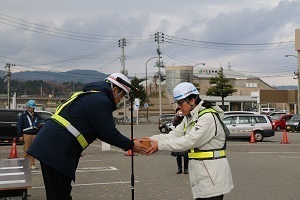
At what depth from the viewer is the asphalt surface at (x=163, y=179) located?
29.6ft

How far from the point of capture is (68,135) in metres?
4.30

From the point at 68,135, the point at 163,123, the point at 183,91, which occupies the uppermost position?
the point at 183,91

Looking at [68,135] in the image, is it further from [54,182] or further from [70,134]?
[54,182]

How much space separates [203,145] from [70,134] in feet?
4.68

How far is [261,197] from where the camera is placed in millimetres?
8758

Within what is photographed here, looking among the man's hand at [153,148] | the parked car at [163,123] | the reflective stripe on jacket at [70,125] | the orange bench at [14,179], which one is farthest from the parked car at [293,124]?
the reflective stripe on jacket at [70,125]

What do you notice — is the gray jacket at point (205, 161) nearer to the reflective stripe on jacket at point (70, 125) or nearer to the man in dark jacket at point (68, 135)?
the man in dark jacket at point (68, 135)

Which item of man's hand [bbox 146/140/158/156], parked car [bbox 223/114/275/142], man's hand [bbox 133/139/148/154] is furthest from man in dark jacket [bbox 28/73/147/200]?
parked car [bbox 223/114/275/142]

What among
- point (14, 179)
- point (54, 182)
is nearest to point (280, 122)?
point (14, 179)

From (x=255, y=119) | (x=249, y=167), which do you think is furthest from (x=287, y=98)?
(x=249, y=167)

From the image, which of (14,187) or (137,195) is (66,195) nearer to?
(14,187)

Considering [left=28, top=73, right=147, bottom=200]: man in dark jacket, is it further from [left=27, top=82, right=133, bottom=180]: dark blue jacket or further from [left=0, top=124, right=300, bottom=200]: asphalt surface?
[left=0, top=124, right=300, bottom=200]: asphalt surface

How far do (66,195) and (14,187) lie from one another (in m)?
1.41

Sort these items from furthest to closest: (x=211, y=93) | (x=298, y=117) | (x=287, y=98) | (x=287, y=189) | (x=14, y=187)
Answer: (x=287, y=98)
(x=211, y=93)
(x=298, y=117)
(x=287, y=189)
(x=14, y=187)
